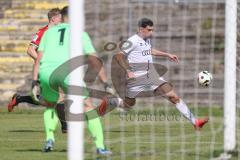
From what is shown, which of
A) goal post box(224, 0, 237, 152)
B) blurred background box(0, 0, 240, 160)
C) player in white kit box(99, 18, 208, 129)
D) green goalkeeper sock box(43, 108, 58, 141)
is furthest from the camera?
blurred background box(0, 0, 240, 160)

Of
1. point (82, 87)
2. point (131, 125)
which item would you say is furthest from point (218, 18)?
point (82, 87)

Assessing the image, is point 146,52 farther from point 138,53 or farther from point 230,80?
point 230,80

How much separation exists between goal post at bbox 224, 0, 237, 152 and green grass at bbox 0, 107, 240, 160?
0.30 metres

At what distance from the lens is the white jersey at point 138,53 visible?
14.1 metres

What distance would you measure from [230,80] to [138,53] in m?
4.36

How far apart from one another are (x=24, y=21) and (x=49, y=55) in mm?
14847

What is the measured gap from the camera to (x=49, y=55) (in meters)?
10.1

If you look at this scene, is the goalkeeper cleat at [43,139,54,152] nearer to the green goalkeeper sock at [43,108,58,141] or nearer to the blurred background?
the green goalkeeper sock at [43,108,58,141]

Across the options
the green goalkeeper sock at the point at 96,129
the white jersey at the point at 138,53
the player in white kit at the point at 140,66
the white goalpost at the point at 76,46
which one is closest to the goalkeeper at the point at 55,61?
the green goalkeeper sock at the point at 96,129

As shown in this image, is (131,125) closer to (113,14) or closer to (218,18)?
(113,14)

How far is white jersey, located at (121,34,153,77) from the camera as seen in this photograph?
1411 centimetres

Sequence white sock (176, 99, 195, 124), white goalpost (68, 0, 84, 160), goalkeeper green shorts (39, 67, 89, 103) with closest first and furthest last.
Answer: white goalpost (68, 0, 84, 160) < goalkeeper green shorts (39, 67, 89, 103) < white sock (176, 99, 195, 124)

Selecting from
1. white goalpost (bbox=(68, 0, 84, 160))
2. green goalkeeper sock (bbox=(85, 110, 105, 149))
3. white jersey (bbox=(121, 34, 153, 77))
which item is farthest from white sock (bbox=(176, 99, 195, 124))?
white goalpost (bbox=(68, 0, 84, 160))

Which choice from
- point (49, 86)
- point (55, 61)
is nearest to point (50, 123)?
point (49, 86)
